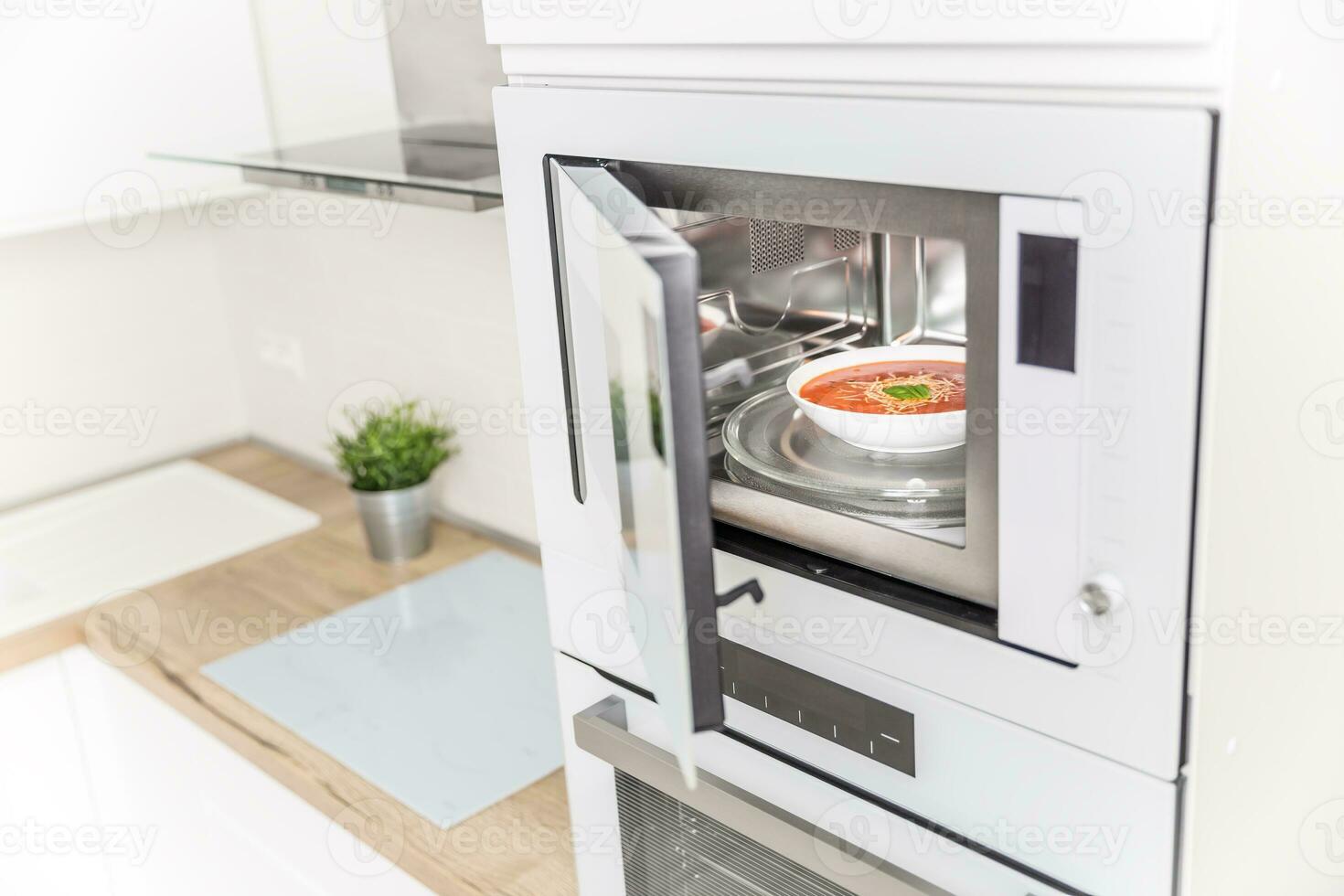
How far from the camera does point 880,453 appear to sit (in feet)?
2.86

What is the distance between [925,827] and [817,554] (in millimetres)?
180

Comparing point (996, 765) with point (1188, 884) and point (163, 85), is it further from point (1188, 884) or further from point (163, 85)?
point (163, 85)

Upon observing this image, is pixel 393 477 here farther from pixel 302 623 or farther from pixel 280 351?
pixel 280 351

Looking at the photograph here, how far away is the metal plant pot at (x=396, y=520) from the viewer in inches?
70.5

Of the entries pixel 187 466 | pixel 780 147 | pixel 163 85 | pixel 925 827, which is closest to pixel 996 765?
pixel 925 827

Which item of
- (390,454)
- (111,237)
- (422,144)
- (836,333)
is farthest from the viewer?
(111,237)

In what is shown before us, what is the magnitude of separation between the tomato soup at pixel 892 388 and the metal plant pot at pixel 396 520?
101cm

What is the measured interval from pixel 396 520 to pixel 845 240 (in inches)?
40.6

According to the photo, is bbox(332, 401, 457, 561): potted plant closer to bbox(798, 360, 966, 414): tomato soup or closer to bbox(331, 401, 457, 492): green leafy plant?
bbox(331, 401, 457, 492): green leafy plant

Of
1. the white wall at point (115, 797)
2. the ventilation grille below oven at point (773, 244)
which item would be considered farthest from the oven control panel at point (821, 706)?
the white wall at point (115, 797)

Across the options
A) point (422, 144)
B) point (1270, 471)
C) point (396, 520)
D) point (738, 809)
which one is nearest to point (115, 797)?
point (396, 520)

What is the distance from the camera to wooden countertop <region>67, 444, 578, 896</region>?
1183 mm

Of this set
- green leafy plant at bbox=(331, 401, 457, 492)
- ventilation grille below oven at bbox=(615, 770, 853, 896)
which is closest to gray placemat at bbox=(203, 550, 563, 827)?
green leafy plant at bbox=(331, 401, 457, 492)

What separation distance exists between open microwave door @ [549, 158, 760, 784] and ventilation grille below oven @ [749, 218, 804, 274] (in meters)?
0.19
